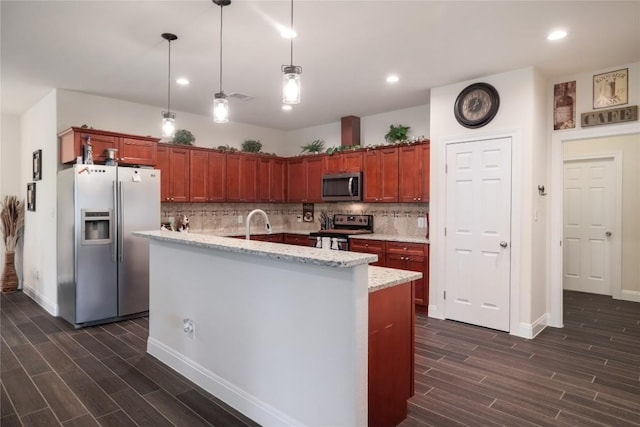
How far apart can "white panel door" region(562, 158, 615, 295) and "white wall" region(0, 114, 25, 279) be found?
28.4 ft

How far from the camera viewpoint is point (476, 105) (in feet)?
13.8

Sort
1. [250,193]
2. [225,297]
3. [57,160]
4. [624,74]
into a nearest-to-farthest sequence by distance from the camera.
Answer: [225,297] < [624,74] < [57,160] < [250,193]

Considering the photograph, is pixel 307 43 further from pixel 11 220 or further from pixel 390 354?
pixel 11 220

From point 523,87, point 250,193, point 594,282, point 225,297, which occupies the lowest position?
point 594,282

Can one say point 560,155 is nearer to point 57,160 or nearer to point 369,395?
point 369,395

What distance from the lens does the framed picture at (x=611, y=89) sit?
12.3 feet

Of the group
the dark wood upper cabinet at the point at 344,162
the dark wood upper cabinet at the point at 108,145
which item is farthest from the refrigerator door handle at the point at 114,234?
the dark wood upper cabinet at the point at 344,162

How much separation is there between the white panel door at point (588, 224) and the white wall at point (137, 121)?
5.21 metres

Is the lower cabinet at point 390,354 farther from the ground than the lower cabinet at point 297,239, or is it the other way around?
the lower cabinet at point 297,239

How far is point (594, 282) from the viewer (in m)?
5.82

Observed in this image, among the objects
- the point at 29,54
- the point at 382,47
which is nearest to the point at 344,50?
the point at 382,47

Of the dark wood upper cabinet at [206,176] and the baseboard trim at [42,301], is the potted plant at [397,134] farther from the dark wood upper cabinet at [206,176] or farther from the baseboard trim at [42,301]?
the baseboard trim at [42,301]

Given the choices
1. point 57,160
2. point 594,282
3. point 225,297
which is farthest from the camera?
point 594,282

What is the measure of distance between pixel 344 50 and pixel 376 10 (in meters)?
0.73
